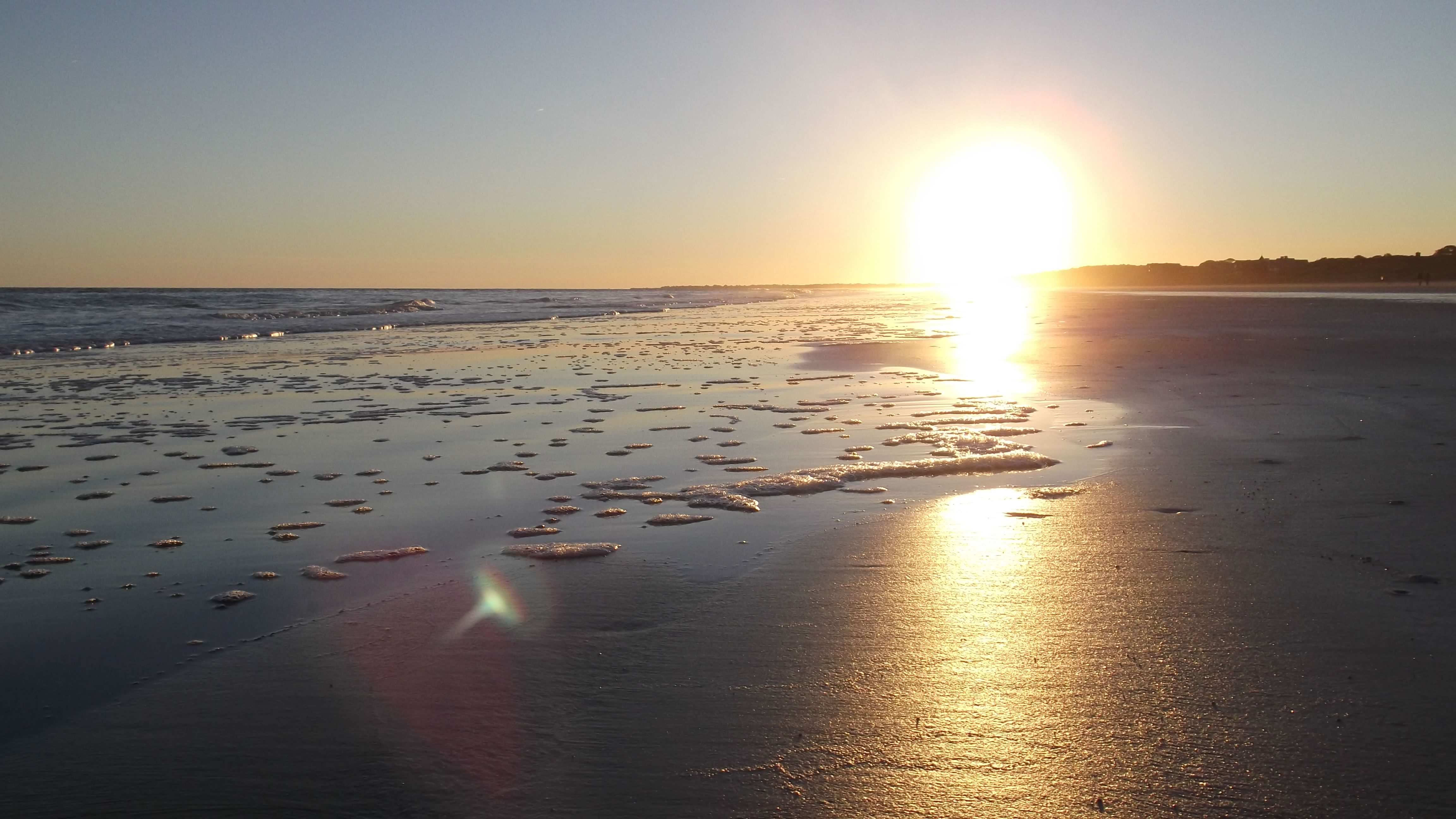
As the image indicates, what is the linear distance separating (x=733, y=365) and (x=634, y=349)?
5.34 meters

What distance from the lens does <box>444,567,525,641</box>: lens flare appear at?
4.19 metres

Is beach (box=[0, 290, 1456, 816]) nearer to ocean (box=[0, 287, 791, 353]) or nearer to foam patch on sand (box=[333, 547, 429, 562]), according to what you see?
foam patch on sand (box=[333, 547, 429, 562])

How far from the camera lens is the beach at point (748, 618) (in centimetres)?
287

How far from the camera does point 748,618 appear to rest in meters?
4.22

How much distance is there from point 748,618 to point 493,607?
3.96ft

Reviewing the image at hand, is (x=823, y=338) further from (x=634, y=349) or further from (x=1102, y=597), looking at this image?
(x=1102, y=597)

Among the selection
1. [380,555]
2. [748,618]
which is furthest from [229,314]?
[748,618]

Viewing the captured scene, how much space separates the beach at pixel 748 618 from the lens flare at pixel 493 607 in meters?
0.02

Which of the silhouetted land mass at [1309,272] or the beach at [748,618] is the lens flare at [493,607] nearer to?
the beach at [748,618]

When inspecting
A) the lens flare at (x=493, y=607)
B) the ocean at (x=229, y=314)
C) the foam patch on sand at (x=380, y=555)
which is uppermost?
the ocean at (x=229, y=314)

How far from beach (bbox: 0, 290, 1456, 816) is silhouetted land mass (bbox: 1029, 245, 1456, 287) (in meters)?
61.8

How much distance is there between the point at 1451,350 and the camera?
50.1ft

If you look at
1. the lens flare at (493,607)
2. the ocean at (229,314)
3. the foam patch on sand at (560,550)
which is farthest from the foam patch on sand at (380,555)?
the ocean at (229,314)

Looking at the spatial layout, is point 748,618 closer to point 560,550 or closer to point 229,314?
point 560,550
